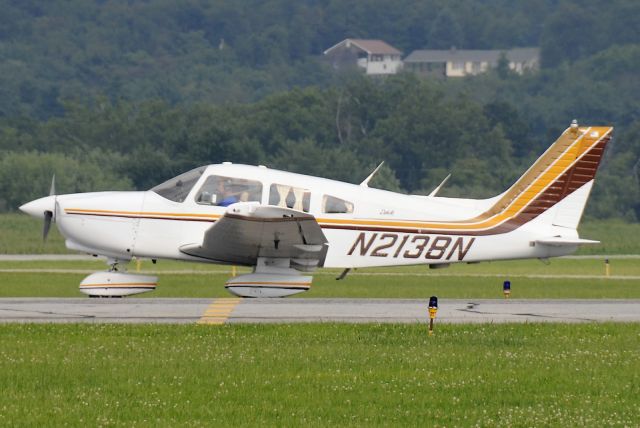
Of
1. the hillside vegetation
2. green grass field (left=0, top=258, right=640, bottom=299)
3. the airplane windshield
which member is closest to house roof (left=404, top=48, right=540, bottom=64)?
the hillside vegetation

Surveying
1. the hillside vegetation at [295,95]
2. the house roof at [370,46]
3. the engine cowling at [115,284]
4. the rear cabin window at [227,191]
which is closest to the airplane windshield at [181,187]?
the rear cabin window at [227,191]

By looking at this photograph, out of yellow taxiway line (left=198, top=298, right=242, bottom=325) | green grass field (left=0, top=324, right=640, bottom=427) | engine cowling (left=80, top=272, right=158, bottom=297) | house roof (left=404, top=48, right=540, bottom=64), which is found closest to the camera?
green grass field (left=0, top=324, right=640, bottom=427)

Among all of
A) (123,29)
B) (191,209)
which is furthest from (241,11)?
(191,209)

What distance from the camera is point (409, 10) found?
155625 millimetres

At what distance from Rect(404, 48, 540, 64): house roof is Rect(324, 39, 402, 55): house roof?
2.05 metres

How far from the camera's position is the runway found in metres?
19.0

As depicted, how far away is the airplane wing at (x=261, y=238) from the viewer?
20750 mm

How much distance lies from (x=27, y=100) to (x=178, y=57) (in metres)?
24.4

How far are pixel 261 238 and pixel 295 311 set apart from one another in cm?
192

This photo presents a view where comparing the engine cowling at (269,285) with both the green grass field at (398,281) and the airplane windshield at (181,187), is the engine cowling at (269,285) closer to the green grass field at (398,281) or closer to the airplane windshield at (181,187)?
the airplane windshield at (181,187)

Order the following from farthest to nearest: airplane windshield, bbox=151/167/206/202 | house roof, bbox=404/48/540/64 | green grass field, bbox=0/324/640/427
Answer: house roof, bbox=404/48/540/64, airplane windshield, bbox=151/167/206/202, green grass field, bbox=0/324/640/427

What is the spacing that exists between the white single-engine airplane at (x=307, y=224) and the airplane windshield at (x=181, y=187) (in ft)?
0.05

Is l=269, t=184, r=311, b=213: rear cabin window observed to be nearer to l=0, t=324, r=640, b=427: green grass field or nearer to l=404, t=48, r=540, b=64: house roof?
l=0, t=324, r=640, b=427: green grass field

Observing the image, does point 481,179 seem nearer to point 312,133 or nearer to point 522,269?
point 312,133
